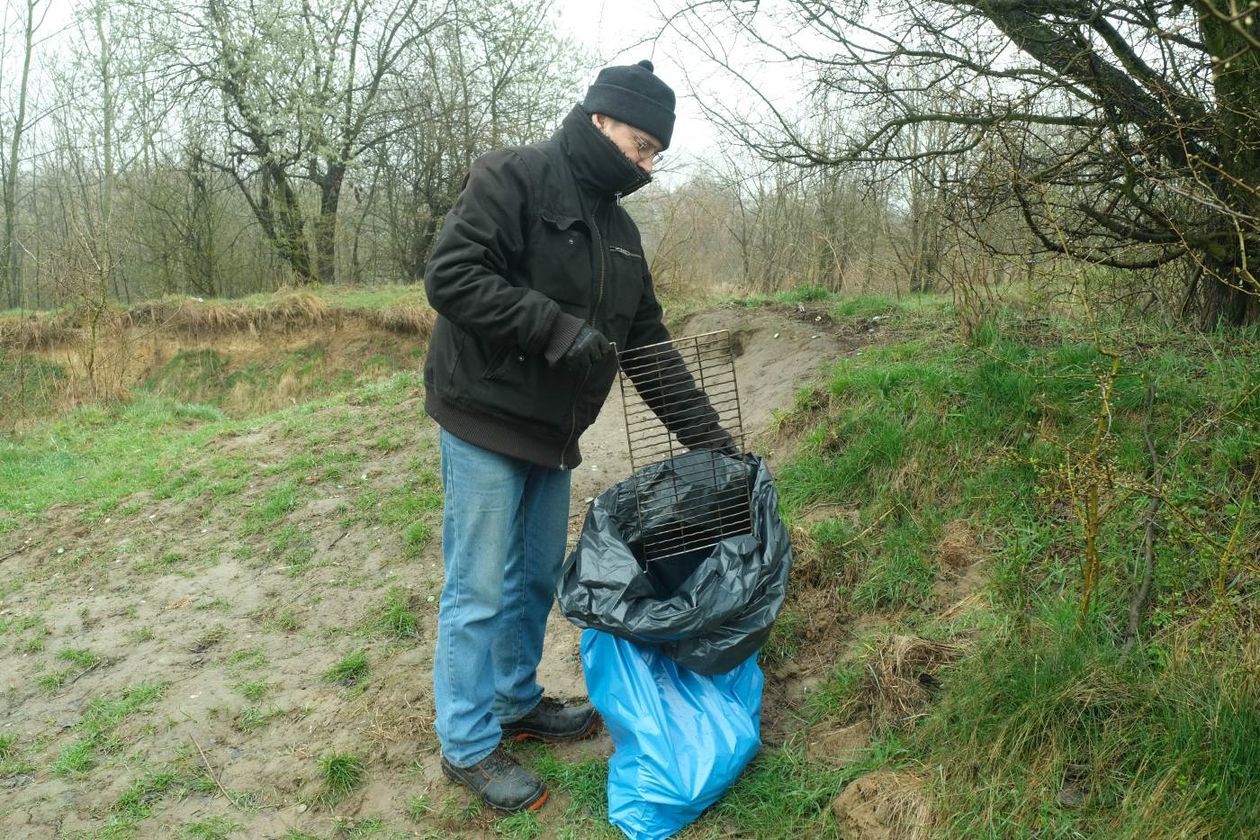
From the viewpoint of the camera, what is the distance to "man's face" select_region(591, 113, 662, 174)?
2713mm

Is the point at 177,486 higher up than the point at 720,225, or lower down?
lower down

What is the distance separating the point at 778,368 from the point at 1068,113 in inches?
90.9

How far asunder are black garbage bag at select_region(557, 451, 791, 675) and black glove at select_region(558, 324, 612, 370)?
63 cm

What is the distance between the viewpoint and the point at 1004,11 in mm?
4402

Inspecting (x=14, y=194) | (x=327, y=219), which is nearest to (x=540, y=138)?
(x=327, y=219)

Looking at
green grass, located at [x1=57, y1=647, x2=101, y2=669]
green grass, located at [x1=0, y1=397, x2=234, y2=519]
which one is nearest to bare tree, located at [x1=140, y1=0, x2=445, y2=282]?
green grass, located at [x1=0, y1=397, x2=234, y2=519]

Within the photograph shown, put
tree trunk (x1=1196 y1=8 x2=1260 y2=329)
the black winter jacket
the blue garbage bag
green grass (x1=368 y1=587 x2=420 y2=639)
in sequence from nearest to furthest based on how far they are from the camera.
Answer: the black winter jacket < the blue garbage bag < tree trunk (x1=1196 y1=8 x2=1260 y2=329) < green grass (x1=368 y1=587 x2=420 y2=639)

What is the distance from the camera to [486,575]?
9.09ft

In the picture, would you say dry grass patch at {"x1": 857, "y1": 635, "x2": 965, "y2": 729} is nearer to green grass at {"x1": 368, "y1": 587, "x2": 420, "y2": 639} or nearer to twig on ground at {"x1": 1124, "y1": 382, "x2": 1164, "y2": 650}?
twig on ground at {"x1": 1124, "y1": 382, "x2": 1164, "y2": 650}

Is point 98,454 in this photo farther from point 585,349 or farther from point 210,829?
point 585,349

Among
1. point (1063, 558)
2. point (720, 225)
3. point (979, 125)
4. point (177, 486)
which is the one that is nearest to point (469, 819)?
point (1063, 558)

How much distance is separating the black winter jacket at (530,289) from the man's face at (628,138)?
0.04m

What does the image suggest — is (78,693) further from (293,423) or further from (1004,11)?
(1004,11)

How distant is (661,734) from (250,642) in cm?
280
